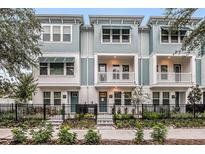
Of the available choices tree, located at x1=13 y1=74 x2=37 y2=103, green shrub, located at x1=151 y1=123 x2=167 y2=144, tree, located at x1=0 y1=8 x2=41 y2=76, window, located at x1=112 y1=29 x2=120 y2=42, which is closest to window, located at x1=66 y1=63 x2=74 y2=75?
tree, located at x1=13 y1=74 x2=37 y2=103

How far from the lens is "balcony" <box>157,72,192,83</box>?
25.1 metres

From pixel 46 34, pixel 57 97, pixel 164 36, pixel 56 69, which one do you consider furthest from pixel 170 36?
pixel 57 97

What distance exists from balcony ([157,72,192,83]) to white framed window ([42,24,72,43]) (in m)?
7.72

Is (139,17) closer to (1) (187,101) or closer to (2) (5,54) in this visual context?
(1) (187,101)

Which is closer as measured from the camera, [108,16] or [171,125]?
[171,125]

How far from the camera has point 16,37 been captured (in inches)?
556

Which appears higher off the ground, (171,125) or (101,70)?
(101,70)

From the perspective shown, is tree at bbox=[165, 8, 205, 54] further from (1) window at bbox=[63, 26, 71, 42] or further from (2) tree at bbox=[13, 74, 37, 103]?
(1) window at bbox=[63, 26, 71, 42]

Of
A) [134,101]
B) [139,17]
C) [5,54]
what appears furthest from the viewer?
[139,17]

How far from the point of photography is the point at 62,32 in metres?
24.6

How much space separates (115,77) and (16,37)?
12.1m
